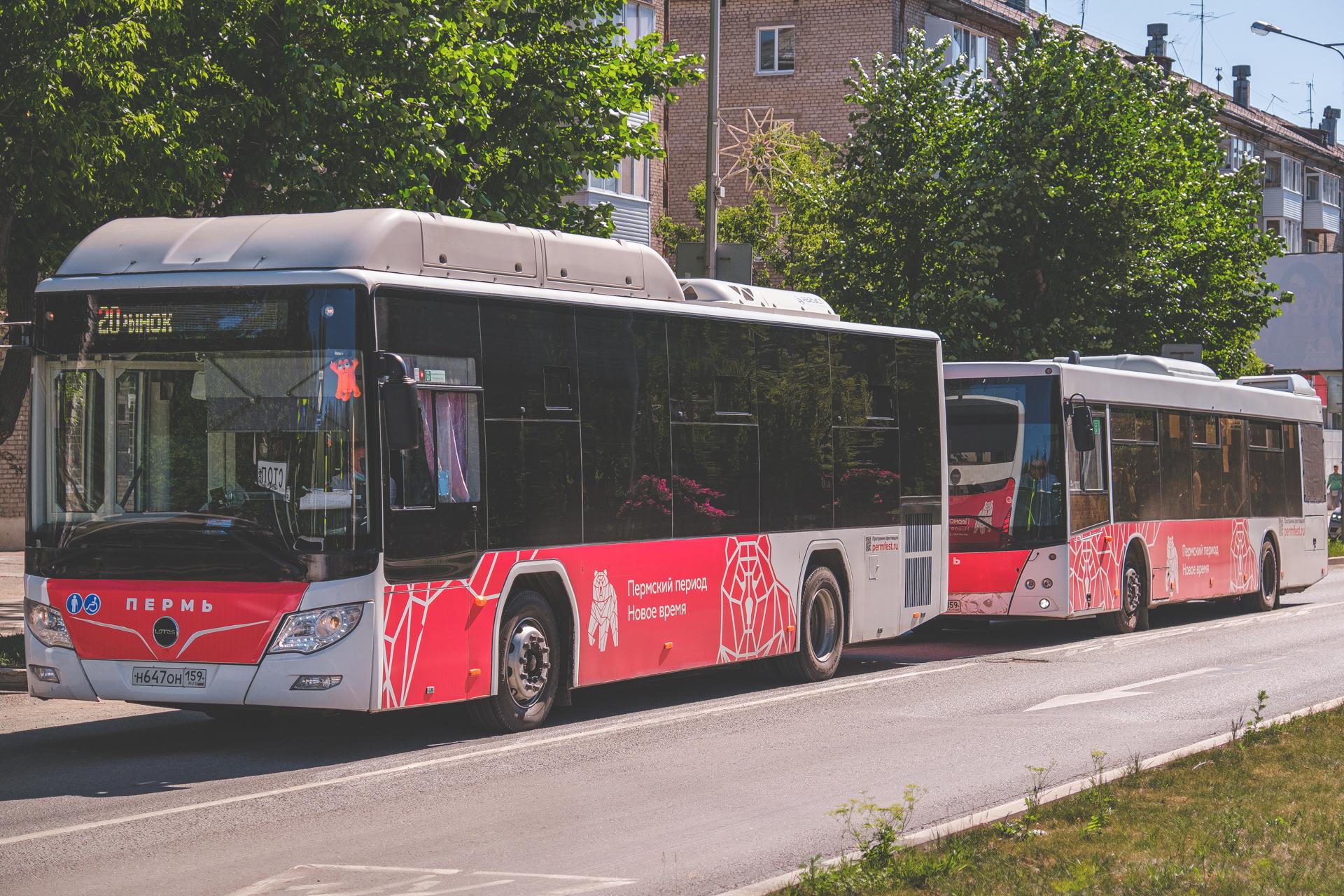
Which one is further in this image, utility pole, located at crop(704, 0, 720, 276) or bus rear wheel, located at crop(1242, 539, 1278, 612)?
bus rear wheel, located at crop(1242, 539, 1278, 612)

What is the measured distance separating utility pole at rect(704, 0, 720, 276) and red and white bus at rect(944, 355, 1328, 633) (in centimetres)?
489

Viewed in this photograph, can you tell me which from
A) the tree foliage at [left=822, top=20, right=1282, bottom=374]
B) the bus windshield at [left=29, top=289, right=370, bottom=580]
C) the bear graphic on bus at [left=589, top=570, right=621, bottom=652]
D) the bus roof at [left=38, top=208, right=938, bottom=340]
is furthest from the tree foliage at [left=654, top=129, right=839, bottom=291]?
the bus windshield at [left=29, top=289, right=370, bottom=580]

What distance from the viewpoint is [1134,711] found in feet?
45.9

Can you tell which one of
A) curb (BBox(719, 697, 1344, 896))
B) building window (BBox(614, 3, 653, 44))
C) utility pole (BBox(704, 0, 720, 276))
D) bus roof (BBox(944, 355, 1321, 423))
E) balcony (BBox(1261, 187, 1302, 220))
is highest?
balcony (BBox(1261, 187, 1302, 220))

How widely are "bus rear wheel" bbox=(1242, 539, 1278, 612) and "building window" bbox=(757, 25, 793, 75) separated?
3290 centimetres

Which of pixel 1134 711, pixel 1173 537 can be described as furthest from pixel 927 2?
pixel 1134 711

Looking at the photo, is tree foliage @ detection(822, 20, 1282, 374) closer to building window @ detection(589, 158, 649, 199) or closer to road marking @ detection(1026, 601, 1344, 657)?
building window @ detection(589, 158, 649, 199)

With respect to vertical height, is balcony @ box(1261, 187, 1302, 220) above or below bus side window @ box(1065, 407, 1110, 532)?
above

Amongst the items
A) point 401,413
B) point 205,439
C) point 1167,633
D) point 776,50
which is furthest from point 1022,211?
point 205,439

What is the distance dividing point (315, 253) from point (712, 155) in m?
14.1

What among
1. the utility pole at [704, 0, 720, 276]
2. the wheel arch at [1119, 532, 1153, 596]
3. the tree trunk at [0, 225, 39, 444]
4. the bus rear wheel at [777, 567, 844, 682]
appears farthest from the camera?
the utility pole at [704, 0, 720, 276]

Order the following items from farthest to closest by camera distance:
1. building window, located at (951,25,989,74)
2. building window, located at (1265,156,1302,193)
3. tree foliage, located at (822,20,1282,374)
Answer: building window, located at (1265,156,1302,193), building window, located at (951,25,989,74), tree foliage, located at (822,20,1282,374)

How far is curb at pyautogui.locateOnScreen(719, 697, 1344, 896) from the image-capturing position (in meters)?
7.03

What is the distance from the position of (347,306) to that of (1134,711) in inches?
267
